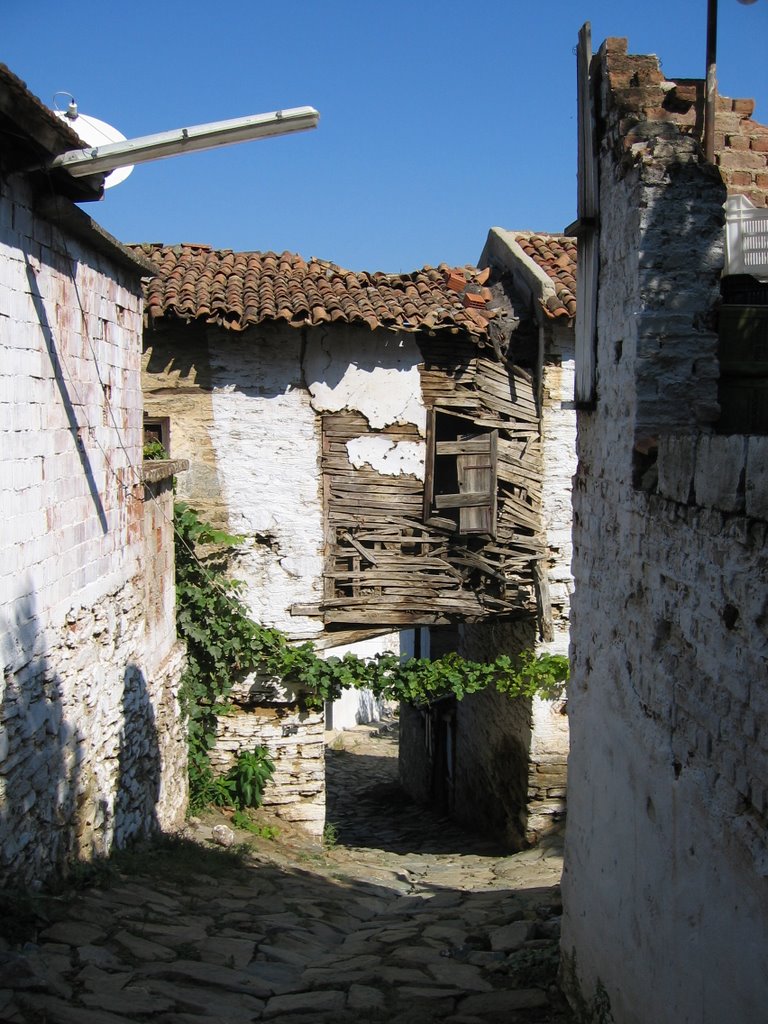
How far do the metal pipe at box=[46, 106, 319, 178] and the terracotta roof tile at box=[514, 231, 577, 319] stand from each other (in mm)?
5473

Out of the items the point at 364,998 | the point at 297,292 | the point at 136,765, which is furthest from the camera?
the point at 297,292

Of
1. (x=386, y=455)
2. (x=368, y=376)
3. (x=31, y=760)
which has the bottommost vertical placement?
(x=31, y=760)

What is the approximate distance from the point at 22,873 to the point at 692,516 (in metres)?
4.04

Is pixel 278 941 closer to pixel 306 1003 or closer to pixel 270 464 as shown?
pixel 306 1003

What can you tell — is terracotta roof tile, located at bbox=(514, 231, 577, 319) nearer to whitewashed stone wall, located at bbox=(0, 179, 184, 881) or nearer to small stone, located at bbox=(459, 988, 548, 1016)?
whitewashed stone wall, located at bbox=(0, 179, 184, 881)

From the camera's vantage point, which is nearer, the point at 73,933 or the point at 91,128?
the point at 73,933

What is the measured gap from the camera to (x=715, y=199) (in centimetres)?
456

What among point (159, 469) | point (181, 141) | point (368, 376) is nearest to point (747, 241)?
point (181, 141)

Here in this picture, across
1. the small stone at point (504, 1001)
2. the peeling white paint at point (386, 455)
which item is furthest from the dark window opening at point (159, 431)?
the small stone at point (504, 1001)

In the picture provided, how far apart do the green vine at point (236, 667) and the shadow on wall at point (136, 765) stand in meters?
1.48

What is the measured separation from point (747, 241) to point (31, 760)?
464cm

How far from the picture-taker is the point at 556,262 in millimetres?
11555

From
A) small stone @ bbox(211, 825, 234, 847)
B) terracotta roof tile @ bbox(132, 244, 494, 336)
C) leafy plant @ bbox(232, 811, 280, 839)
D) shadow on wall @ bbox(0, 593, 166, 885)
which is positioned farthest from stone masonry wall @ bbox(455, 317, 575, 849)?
shadow on wall @ bbox(0, 593, 166, 885)

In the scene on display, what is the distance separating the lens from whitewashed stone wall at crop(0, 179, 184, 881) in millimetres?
5242
